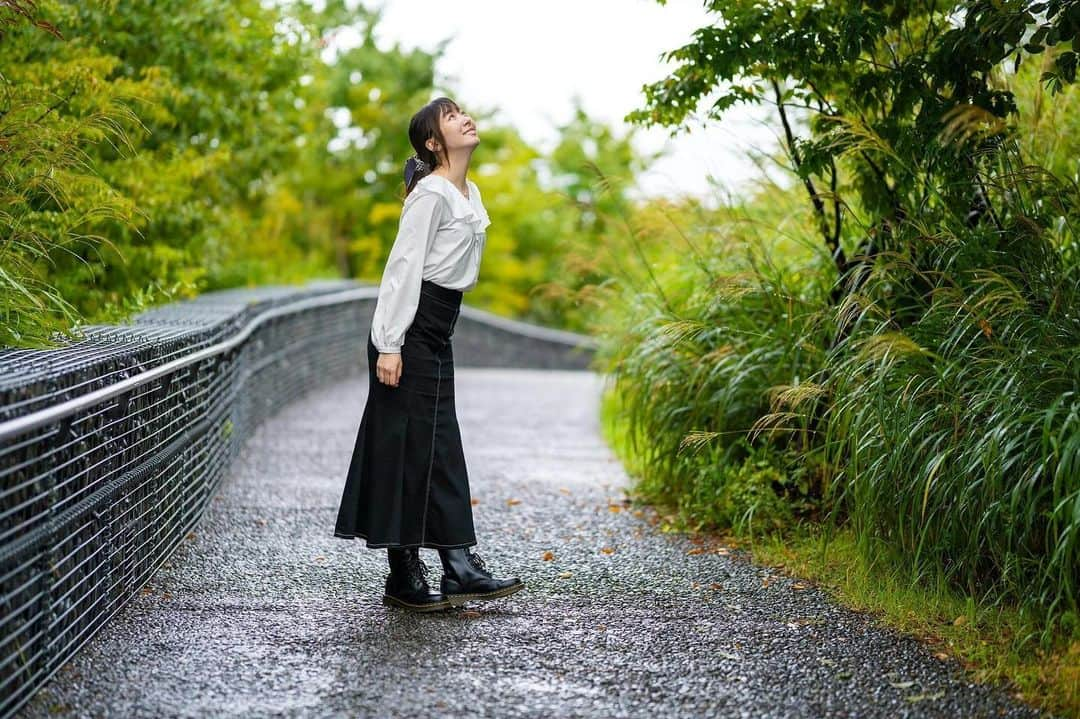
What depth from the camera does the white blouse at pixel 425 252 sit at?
16.5ft

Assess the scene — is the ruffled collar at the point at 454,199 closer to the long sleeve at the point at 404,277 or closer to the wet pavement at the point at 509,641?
the long sleeve at the point at 404,277

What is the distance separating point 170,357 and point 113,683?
2.11 m

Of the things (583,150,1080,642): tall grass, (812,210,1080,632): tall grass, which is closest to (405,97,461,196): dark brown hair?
(583,150,1080,642): tall grass

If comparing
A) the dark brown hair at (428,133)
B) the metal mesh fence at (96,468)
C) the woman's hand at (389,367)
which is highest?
the dark brown hair at (428,133)

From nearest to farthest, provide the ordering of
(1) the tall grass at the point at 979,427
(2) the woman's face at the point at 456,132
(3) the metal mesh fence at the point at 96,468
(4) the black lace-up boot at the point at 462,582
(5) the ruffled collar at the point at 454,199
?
1. (3) the metal mesh fence at the point at 96,468
2. (1) the tall grass at the point at 979,427
3. (5) the ruffled collar at the point at 454,199
4. (2) the woman's face at the point at 456,132
5. (4) the black lace-up boot at the point at 462,582

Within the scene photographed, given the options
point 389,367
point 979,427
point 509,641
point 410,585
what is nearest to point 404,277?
point 389,367

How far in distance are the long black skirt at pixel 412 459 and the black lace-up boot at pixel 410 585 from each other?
0.40ft

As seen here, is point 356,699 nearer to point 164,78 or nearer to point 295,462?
point 295,462

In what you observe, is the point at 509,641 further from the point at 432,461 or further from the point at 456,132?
the point at 456,132

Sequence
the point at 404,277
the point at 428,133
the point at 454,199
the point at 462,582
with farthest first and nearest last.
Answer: the point at 462,582 → the point at 428,133 → the point at 454,199 → the point at 404,277

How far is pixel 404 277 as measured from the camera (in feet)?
16.5

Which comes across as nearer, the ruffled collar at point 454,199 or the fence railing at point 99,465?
the fence railing at point 99,465

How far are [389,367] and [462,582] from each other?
3.18ft

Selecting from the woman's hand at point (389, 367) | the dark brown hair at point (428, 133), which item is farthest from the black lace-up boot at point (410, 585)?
the dark brown hair at point (428, 133)
